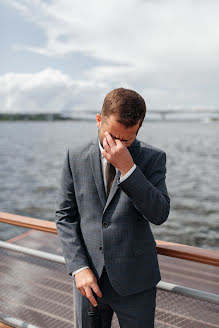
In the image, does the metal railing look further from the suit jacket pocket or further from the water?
the water

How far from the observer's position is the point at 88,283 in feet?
6.18

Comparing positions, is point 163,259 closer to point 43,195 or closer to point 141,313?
point 141,313

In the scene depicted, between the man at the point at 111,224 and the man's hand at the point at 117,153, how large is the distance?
52 mm

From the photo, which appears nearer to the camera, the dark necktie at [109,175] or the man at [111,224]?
the man at [111,224]

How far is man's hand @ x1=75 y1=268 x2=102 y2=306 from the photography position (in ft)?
6.17

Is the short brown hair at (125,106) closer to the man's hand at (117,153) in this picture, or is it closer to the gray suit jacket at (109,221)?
the man's hand at (117,153)

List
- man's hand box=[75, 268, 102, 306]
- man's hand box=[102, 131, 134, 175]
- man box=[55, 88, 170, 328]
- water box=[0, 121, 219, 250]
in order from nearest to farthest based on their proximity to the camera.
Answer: man's hand box=[102, 131, 134, 175] → man box=[55, 88, 170, 328] → man's hand box=[75, 268, 102, 306] → water box=[0, 121, 219, 250]

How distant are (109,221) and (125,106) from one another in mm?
644

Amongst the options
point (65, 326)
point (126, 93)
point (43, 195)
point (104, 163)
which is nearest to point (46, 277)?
point (65, 326)

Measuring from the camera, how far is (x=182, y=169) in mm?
30344

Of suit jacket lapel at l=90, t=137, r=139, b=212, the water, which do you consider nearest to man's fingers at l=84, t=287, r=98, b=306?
suit jacket lapel at l=90, t=137, r=139, b=212

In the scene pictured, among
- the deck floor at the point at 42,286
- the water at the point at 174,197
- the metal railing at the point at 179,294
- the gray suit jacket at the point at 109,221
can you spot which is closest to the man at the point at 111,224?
the gray suit jacket at the point at 109,221

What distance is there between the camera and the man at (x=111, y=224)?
5.83 feet

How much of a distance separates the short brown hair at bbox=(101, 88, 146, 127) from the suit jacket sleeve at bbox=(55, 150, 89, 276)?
50 centimetres
